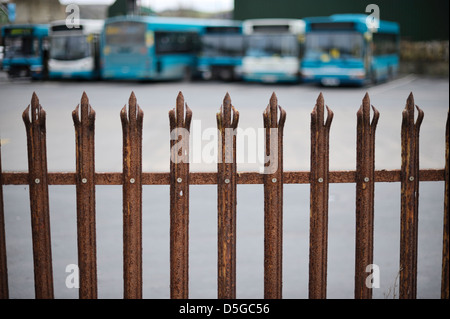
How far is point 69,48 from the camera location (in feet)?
96.3

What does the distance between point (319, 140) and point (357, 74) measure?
73.2ft

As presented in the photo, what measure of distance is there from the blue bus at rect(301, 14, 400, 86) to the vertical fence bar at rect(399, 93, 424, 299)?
72.2 feet

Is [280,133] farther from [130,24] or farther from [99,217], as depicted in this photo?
[130,24]

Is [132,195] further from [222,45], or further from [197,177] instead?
[222,45]

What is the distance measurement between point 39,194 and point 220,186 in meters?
0.93

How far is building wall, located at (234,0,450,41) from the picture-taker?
36.7 m

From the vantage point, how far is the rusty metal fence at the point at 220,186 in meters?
3.36

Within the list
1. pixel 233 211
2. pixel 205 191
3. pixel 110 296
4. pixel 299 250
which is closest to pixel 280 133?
pixel 233 211

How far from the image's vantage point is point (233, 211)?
136 inches

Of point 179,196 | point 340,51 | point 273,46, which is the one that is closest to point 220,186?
point 179,196

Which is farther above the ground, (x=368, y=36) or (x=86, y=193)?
(x=368, y=36)

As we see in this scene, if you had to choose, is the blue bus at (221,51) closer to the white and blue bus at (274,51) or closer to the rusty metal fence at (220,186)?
the white and blue bus at (274,51)

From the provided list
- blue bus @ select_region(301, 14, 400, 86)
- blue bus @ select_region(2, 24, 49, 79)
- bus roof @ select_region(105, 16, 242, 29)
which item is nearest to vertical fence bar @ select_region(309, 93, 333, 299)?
blue bus @ select_region(301, 14, 400, 86)

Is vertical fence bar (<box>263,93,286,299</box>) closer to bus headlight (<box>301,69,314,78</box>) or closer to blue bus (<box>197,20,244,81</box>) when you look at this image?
bus headlight (<box>301,69,314,78</box>)
